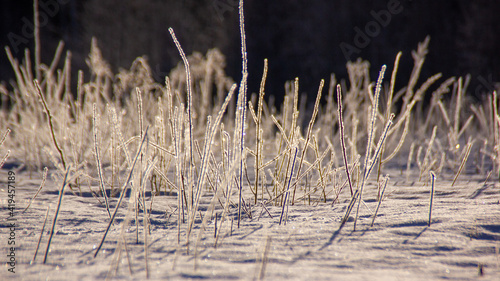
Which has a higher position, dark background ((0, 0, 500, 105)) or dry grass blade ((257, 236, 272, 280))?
dark background ((0, 0, 500, 105))

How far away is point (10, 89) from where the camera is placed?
5977mm

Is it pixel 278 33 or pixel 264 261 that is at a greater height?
pixel 278 33

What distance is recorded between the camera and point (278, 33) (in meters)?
6.81

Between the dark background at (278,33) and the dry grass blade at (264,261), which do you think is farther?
the dark background at (278,33)

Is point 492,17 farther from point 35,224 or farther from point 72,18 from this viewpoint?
point 35,224

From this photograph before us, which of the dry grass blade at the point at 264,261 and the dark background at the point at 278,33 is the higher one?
the dark background at the point at 278,33

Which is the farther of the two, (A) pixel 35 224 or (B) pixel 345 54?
Answer: (B) pixel 345 54

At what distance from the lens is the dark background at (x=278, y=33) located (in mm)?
5465

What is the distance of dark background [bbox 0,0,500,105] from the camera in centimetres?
546

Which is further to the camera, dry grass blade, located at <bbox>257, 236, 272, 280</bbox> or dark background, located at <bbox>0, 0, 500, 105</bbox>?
dark background, located at <bbox>0, 0, 500, 105</bbox>

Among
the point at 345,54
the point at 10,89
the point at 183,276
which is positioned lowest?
the point at 183,276

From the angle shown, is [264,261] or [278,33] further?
[278,33]

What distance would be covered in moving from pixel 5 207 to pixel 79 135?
74 centimetres

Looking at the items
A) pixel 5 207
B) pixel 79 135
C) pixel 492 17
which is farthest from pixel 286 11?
pixel 5 207
